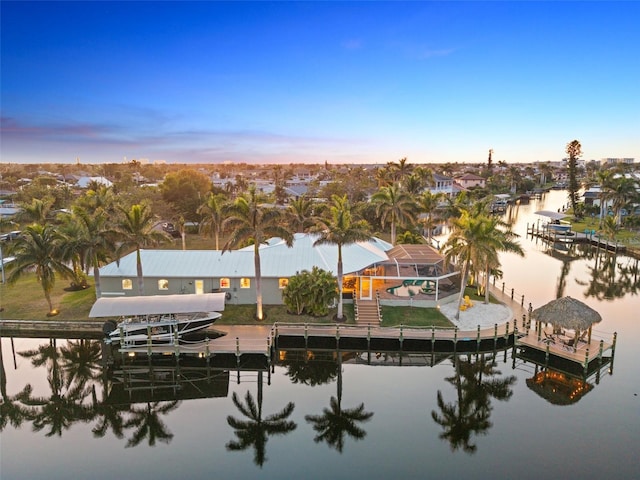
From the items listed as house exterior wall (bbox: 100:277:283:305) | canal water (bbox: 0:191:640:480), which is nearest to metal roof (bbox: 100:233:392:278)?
house exterior wall (bbox: 100:277:283:305)

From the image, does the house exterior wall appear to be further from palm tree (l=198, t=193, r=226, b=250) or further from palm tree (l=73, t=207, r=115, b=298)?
palm tree (l=198, t=193, r=226, b=250)

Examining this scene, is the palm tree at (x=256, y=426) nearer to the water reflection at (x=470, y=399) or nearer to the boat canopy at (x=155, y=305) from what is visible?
the boat canopy at (x=155, y=305)

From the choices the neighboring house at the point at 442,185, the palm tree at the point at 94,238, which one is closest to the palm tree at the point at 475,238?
the palm tree at the point at 94,238

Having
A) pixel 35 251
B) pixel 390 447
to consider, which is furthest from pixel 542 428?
pixel 35 251

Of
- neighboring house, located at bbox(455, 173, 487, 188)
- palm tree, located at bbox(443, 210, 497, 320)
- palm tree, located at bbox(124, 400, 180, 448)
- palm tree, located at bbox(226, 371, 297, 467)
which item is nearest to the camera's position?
palm tree, located at bbox(226, 371, 297, 467)

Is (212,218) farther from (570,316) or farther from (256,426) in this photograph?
(570,316)

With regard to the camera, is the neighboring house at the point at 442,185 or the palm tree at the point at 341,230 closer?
the palm tree at the point at 341,230

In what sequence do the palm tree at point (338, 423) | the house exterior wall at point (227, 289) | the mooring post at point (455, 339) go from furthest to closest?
the house exterior wall at point (227, 289) < the mooring post at point (455, 339) < the palm tree at point (338, 423)

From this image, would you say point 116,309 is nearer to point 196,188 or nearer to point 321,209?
point 321,209
